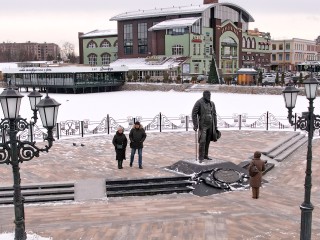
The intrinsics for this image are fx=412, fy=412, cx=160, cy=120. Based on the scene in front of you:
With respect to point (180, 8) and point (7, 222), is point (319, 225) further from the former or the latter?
point (180, 8)

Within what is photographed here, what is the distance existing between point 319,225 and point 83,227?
5.65 meters

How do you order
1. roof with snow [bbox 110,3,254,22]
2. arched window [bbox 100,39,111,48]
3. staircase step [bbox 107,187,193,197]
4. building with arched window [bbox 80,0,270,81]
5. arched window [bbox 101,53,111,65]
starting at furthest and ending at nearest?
arched window [bbox 101,53,111,65] < arched window [bbox 100,39,111,48] < roof with snow [bbox 110,3,254,22] < building with arched window [bbox 80,0,270,81] < staircase step [bbox 107,187,193,197]

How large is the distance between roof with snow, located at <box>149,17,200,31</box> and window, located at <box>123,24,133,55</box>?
7.11m

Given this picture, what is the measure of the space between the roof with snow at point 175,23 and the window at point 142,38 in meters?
4.31

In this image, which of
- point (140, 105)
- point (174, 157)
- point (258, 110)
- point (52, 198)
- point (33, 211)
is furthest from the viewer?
point (140, 105)

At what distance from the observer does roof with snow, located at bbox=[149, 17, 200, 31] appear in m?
64.8

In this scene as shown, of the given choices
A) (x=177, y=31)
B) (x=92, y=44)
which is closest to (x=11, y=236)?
(x=177, y=31)

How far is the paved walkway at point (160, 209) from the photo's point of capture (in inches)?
376

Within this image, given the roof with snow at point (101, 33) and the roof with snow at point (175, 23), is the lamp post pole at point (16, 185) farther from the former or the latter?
the roof with snow at point (101, 33)

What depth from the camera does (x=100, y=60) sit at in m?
83.2

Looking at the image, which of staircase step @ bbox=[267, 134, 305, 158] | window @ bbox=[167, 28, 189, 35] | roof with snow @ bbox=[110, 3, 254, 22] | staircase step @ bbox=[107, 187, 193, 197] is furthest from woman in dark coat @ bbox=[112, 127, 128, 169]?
roof with snow @ bbox=[110, 3, 254, 22]

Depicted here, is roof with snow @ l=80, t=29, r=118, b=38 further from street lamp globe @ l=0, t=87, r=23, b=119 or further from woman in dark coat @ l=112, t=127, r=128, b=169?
street lamp globe @ l=0, t=87, r=23, b=119

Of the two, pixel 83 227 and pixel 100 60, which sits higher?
pixel 100 60

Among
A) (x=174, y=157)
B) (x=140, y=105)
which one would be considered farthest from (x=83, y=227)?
(x=140, y=105)
